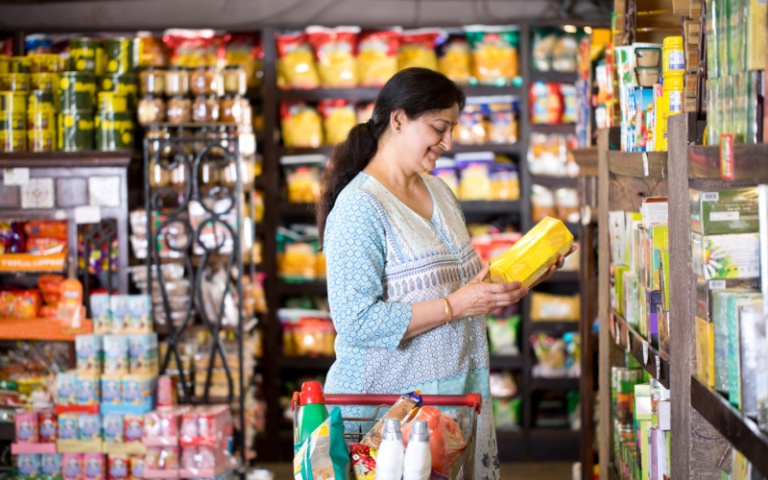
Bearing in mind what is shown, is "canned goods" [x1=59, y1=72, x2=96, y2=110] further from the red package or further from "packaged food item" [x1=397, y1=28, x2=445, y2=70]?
the red package

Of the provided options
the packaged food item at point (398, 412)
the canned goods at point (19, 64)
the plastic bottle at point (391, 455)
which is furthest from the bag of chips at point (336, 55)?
the plastic bottle at point (391, 455)

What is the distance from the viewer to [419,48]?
4.56 m

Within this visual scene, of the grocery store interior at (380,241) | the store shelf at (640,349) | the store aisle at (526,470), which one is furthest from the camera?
the store aisle at (526,470)

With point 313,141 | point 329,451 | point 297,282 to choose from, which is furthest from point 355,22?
point 329,451

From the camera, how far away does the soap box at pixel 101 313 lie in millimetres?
3484

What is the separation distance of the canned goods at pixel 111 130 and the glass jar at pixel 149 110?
0.07 metres

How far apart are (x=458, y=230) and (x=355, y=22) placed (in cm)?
285

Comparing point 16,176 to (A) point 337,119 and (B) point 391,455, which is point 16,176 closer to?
(A) point 337,119

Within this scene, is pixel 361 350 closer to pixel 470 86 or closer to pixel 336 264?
pixel 336 264

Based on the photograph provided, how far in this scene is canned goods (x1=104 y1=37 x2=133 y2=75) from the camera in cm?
358

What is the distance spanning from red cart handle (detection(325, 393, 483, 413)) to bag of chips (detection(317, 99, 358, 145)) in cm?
293

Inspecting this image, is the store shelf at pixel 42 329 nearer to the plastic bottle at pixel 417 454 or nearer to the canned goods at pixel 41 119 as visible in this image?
the canned goods at pixel 41 119

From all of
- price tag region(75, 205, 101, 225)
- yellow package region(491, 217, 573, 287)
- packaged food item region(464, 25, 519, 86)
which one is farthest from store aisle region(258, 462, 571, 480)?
yellow package region(491, 217, 573, 287)

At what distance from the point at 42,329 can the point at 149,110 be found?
44.5 inches
